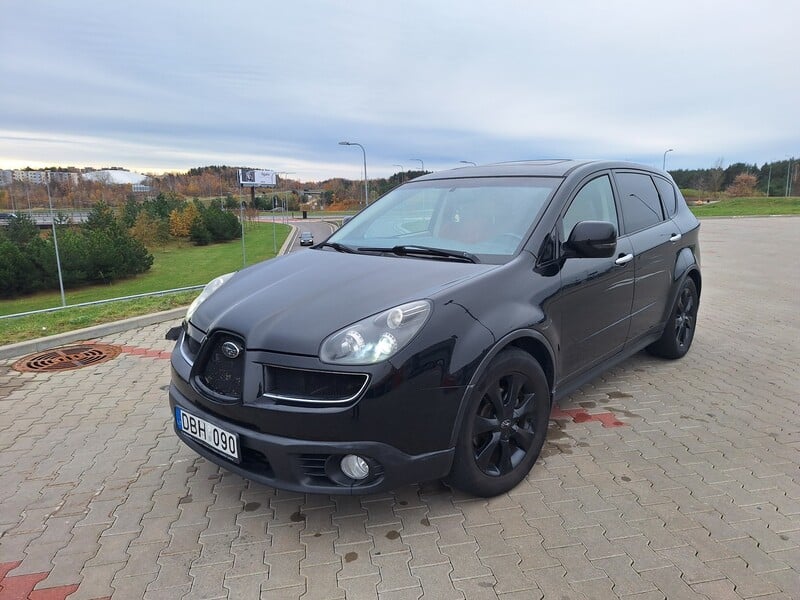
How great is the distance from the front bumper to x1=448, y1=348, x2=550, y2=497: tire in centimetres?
22

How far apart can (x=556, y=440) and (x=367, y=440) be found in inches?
68.0

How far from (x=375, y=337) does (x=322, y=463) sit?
1.99 ft

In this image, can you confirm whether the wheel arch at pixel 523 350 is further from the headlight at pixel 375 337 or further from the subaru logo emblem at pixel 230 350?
the subaru logo emblem at pixel 230 350

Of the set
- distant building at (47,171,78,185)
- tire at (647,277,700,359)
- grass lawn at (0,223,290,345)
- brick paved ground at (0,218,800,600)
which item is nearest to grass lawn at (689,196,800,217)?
grass lawn at (0,223,290,345)

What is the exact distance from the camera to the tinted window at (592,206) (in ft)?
10.8

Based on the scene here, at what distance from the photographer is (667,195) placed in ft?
15.9

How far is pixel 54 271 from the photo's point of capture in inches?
835

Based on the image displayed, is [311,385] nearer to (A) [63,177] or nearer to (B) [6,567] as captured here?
(B) [6,567]

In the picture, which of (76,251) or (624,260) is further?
(76,251)

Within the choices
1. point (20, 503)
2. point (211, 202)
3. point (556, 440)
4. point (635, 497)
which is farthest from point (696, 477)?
point (211, 202)

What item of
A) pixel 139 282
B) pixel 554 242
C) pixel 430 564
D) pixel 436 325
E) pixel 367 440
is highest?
pixel 554 242

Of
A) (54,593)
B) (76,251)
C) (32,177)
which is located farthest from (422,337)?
(76,251)

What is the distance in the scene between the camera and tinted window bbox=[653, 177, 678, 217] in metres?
4.74

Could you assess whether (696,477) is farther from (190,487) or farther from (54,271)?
(54,271)
